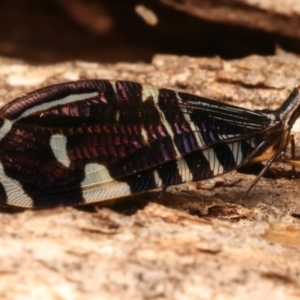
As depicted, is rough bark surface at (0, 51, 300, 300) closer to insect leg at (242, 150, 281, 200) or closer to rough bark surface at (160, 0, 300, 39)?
insect leg at (242, 150, 281, 200)

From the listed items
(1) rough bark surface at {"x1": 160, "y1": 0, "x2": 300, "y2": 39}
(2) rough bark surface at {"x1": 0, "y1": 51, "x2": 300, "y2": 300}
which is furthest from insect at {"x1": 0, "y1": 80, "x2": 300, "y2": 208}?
(1) rough bark surface at {"x1": 160, "y1": 0, "x2": 300, "y2": 39}

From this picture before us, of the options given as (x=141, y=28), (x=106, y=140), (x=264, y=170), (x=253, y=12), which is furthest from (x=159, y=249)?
(x=141, y=28)

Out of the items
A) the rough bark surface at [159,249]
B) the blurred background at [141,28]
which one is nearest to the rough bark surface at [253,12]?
the blurred background at [141,28]

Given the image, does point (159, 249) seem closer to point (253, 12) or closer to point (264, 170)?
point (264, 170)

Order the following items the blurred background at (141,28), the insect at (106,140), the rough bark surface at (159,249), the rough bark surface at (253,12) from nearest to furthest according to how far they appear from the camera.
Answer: the rough bark surface at (159,249) < the insect at (106,140) < the rough bark surface at (253,12) < the blurred background at (141,28)

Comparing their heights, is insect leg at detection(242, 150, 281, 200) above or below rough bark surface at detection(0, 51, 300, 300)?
above

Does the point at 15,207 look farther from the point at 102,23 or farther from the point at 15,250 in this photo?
the point at 102,23

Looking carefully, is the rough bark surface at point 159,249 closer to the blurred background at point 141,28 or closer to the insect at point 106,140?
the insect at point 106,140
